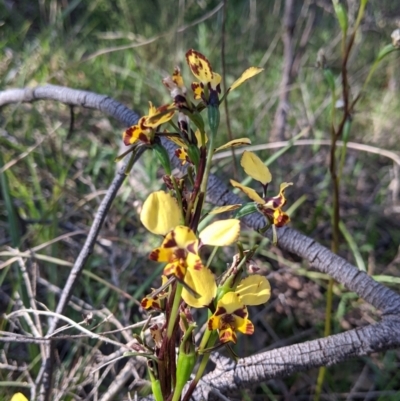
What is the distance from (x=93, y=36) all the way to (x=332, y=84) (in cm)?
161

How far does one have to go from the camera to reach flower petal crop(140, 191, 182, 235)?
0.41 metres

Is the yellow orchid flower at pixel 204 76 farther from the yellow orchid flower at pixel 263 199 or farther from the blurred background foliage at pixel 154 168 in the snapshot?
the blurred background foliage at pixel 154 168

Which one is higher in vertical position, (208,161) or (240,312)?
(208,161)

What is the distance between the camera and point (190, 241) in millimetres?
405

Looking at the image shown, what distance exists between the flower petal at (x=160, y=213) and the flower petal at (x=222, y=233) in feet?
0.10

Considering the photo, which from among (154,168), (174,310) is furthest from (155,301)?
(154,168)

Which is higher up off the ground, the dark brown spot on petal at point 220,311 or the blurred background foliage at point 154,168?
the blurred background foliage at point 154,168

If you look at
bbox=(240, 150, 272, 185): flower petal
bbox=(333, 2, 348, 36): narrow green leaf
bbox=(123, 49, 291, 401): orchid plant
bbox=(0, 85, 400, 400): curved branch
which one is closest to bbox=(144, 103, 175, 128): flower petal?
bbox=(123, 49, 291, 401): orchid plant

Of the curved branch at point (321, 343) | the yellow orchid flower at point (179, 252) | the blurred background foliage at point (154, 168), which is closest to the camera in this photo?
the yellow orchid flower at point (179, 252)

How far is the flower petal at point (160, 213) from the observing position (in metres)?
0.41

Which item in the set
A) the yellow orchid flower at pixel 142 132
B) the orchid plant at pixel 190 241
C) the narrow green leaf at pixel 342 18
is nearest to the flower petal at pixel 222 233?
the orchid plant at pixel 190 241

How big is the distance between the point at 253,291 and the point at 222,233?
0.28 feet

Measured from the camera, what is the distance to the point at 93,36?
217cm

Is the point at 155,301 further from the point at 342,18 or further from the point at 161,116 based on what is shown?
the point at 342,18
